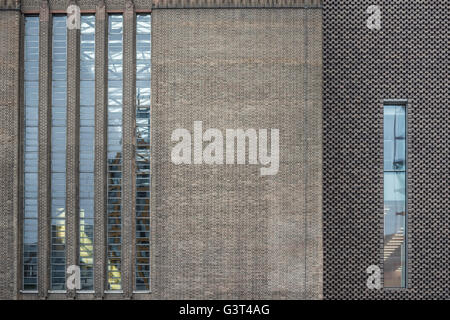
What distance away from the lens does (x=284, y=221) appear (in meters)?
12.3

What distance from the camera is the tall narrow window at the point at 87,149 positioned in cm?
1252

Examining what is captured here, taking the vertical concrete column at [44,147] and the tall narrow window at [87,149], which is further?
the tall narrow window at [87,149]

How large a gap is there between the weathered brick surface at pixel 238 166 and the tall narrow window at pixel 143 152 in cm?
42

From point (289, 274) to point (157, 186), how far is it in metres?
5.31

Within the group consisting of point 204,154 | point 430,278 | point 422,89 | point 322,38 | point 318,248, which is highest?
point 322,38

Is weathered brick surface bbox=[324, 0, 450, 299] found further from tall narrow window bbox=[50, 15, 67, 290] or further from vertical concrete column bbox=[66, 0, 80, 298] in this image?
tall narrow window bbox=[50, 15, 67, 290]

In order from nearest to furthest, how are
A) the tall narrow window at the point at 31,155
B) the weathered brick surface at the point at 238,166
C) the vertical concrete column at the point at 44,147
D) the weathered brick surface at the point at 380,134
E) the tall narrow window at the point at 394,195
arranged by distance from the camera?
1. the weathered brick surface at the point at 238,166
2. the vertical concrete column at the point at 44,147
3. the tall narrow window at the point at 31,155
4. the weathered brick surface at the point at 380,134
5. the tall narrow window at the point at 394,195

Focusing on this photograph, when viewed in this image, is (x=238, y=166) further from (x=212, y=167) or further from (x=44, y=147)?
(x=44, y=147)

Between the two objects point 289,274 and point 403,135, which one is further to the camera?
point 403,135

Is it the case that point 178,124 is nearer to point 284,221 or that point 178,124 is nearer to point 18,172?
point 284,221

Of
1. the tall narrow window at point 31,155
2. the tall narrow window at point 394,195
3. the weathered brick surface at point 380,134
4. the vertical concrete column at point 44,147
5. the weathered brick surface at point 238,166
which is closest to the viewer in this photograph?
the weathered brick surface at point 238,166

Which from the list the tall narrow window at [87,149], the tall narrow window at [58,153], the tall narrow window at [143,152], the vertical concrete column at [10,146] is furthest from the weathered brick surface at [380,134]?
the vertical concrete column at [10,146]

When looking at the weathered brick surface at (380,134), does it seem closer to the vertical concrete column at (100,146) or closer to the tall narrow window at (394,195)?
the tall narrow window at (394,195)

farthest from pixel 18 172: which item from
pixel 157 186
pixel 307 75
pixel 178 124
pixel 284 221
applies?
pixel 307 75
